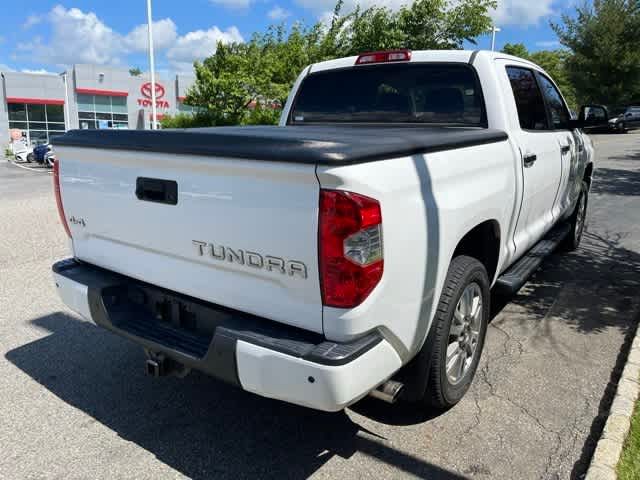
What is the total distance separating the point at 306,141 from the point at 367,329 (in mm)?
796

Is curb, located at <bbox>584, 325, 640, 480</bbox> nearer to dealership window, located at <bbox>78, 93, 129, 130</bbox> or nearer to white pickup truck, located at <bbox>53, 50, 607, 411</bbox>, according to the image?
white pickup truck, located at <bbox>53, 50, 607, 411</bbox>

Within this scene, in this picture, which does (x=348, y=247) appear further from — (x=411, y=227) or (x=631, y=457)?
(x=631, y=457)

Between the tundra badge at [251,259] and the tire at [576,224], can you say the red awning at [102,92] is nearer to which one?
the tire at [576,224]

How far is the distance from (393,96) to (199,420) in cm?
270

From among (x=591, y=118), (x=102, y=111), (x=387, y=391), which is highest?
(x=102, y=111)

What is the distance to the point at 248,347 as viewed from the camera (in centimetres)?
223

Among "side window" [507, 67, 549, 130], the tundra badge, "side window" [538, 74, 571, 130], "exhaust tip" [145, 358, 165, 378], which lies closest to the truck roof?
"side window" [507, 67, 549, 130]

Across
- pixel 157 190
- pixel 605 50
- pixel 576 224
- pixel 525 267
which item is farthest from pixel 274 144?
pixel 605 50

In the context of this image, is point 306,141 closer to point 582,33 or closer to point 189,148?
point 189,148

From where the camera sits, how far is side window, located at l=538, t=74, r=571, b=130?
4.71 m

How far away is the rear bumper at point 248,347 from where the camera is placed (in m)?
2.10

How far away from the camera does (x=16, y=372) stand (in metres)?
3.61

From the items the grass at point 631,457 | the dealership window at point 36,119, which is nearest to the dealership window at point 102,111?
the dealership window at point 36,119

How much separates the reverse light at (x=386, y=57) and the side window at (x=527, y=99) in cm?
78
